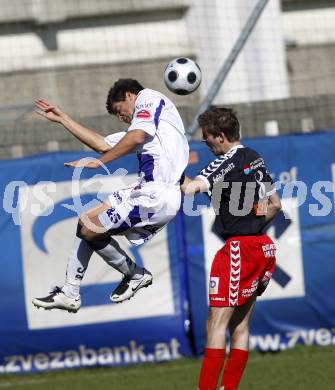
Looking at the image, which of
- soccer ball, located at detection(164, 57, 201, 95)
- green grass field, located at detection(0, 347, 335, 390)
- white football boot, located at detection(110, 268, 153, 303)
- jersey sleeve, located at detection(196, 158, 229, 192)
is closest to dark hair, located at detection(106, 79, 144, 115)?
soccer ball, located at detection(164, 57, 201, 95)

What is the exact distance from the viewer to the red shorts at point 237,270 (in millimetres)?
7684

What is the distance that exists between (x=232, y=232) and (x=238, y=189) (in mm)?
372

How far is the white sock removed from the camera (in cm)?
770

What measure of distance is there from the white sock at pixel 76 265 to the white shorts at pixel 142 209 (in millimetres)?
302

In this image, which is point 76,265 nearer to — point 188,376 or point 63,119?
point 63,119

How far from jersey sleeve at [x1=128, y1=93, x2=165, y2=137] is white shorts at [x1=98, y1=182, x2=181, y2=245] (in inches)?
17.4

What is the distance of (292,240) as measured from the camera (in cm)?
1064

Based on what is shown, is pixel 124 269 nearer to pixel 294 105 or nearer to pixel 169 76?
pixel 169 76

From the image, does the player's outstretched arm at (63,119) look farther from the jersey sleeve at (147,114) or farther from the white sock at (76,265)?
the white sock at (76,265)

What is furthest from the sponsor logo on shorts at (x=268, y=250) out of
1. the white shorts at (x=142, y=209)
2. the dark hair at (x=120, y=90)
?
the dark hair at (x=120, y=90)

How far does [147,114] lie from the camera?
727 cm

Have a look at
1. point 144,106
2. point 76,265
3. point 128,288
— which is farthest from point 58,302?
point 144,106

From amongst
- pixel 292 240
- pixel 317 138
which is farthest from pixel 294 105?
pixel 292 240

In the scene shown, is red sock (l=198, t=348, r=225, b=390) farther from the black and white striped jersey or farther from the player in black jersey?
the black and white striped jersey
